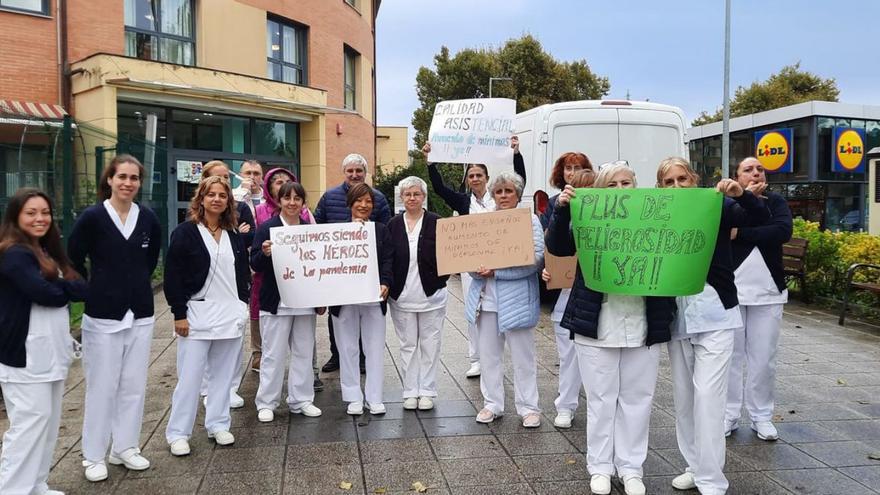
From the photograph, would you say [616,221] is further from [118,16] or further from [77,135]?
[118,16]

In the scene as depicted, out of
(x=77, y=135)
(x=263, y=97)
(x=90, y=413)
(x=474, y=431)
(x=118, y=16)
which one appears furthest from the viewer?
(x=263, y=97)

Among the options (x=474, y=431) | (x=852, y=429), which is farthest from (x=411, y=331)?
(x=852, y=429)

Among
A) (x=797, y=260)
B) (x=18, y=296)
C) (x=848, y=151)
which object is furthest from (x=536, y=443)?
(x=848, y=151)

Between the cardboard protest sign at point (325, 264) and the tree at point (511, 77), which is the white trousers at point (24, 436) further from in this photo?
the tree at point (511, 77)

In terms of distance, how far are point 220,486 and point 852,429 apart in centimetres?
448

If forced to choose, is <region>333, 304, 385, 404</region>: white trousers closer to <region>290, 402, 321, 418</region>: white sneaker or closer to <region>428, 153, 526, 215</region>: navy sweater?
<region>290, 402, 321, 418</region>: white sneaker

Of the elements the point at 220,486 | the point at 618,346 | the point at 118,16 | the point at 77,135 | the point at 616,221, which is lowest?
the point at 220,486

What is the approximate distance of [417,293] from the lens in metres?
5.78

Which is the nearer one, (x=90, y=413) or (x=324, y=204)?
(x=90, y=413)

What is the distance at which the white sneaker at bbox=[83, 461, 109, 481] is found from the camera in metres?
4.44

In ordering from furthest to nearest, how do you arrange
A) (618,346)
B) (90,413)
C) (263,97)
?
(263,97) < (90,413) < (618,346)

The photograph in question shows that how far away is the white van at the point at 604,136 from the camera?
10.2 m

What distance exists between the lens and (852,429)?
539 cm

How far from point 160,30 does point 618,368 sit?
1589cm
